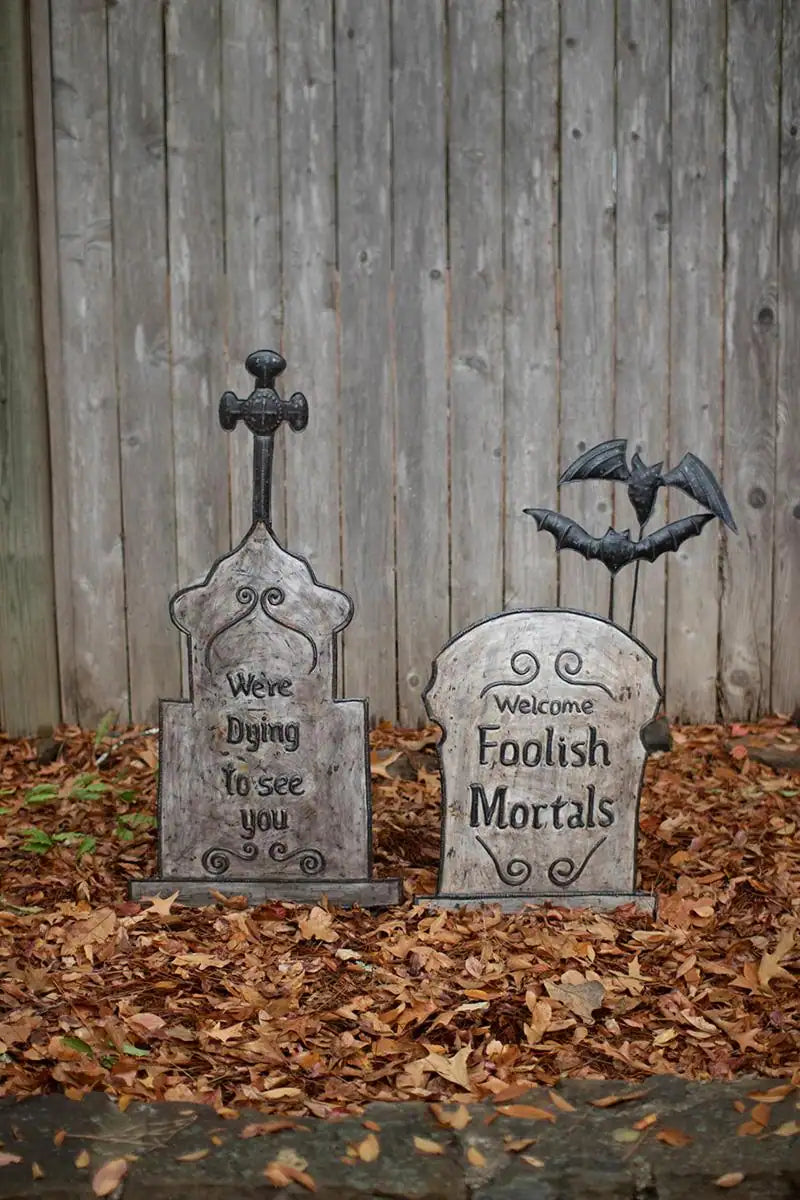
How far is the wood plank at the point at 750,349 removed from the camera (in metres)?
4.89

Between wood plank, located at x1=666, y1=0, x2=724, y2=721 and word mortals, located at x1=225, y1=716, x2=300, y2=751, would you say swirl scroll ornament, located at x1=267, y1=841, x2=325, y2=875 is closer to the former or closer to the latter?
word mortals, located at x1=225, y1=716, x2=300, y2=751

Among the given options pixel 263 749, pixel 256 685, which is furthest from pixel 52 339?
pixel 263 749

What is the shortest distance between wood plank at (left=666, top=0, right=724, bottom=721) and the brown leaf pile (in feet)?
2.85

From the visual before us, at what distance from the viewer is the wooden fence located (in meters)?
4.86

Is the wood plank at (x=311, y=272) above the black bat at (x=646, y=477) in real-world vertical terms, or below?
above

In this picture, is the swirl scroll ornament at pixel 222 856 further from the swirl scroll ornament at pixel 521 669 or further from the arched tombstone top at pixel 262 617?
the swirl scroll ornament at pixel 521 669

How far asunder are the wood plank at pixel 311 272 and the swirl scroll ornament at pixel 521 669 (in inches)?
60.6

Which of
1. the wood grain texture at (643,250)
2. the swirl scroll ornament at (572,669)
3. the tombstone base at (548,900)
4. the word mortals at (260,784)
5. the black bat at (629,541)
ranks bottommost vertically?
the tombstone base at (548,900)

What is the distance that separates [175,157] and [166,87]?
234 millimetres

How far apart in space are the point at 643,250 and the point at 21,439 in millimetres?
2266

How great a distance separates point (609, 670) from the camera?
3650mm

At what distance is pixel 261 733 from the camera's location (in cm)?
378

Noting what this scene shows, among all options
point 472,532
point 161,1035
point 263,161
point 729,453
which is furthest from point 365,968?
point 263,161

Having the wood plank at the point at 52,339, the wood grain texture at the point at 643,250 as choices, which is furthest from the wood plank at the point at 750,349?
the wood plank at the point at 52,339
